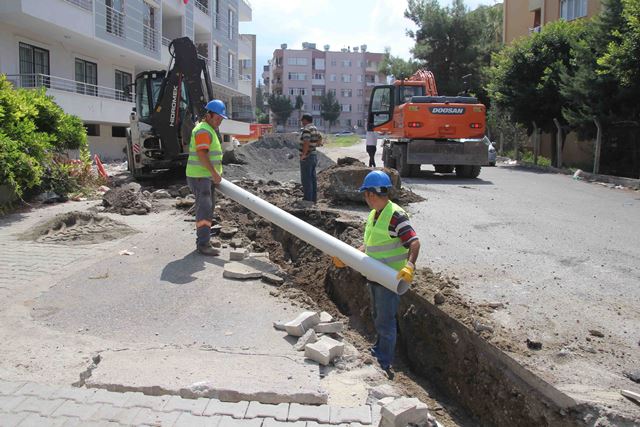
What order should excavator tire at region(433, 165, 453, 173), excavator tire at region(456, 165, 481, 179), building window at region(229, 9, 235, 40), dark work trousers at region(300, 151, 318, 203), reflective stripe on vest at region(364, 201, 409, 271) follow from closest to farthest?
reflective stripe on vest at region(364, 201, 409, 271) → dark work trousers at region(300, 151, 318, 203) → excavator tire at region(456, 165, 481, 179) → excavator tire at region(433, 165, 453, 173) → building window at region(229, 9, 235, 40)

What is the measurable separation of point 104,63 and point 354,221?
21.2 m

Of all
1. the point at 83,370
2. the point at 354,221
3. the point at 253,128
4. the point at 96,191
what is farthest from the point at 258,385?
the point at 253,128

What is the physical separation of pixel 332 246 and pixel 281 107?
98412mm

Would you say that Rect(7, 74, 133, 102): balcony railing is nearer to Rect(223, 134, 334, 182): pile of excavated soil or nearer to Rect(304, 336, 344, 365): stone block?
Rect(223, 134, 334, 182): pile of excavated soil

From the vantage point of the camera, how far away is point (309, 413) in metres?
3.27

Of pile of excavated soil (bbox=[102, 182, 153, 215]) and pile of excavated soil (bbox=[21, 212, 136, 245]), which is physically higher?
pile of excavated soil (bbox=[102, 182, 153, 215])

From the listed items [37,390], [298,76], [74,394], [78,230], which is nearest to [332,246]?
[74,394]

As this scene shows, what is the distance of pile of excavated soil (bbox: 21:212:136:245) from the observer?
25.3 feet

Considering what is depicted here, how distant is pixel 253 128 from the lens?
5041 centimetres

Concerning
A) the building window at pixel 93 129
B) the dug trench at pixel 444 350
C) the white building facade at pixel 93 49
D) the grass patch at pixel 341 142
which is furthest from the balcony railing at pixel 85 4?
the grass patch at pixel 341 142

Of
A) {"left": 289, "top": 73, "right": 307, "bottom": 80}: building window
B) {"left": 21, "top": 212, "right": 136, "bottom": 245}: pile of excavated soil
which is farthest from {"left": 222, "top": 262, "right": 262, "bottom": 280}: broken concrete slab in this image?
{"left": 289, "top": 73, "right": 307, "bottom": 80}: building window

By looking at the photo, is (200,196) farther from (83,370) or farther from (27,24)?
(27,24)

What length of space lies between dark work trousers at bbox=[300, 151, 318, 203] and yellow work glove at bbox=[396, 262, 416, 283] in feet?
19.1

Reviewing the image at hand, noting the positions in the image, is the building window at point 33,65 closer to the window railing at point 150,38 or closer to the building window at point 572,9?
the window railing at point 150,38
